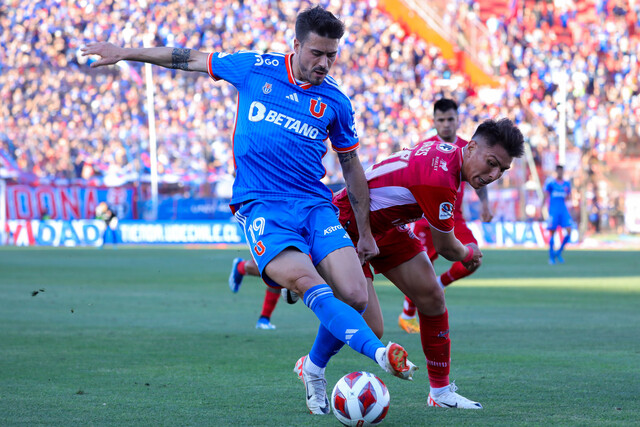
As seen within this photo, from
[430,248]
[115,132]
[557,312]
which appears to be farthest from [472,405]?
[115,132]

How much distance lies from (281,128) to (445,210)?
1.08m

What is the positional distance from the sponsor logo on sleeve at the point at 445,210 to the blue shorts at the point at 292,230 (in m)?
0.60

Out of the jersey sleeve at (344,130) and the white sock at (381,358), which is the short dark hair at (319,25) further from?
the white sock at (381,358)

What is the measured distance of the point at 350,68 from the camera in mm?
39875

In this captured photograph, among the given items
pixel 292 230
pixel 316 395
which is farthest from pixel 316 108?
pixel 316 395

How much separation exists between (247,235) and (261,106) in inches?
30.3

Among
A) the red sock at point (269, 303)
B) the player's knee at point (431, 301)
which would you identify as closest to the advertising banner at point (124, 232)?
the red sock at point (269, 303)

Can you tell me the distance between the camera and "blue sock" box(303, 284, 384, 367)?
4.73 m

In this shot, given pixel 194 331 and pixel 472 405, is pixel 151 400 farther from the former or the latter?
pixel 194 331

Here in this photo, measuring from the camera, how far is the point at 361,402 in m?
4.82

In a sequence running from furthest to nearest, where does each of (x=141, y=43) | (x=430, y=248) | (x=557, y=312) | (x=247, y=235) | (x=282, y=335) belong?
(x=141, y=43) → (x=557, y=312) → (x=430, y=248) → (x=282, y=335) → (x=247, y=235)

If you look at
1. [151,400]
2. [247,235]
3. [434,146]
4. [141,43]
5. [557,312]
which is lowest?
[557,312]

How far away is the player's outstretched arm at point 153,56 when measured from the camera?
228 inches

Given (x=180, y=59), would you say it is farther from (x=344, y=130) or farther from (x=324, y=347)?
(x=324, y=347)
